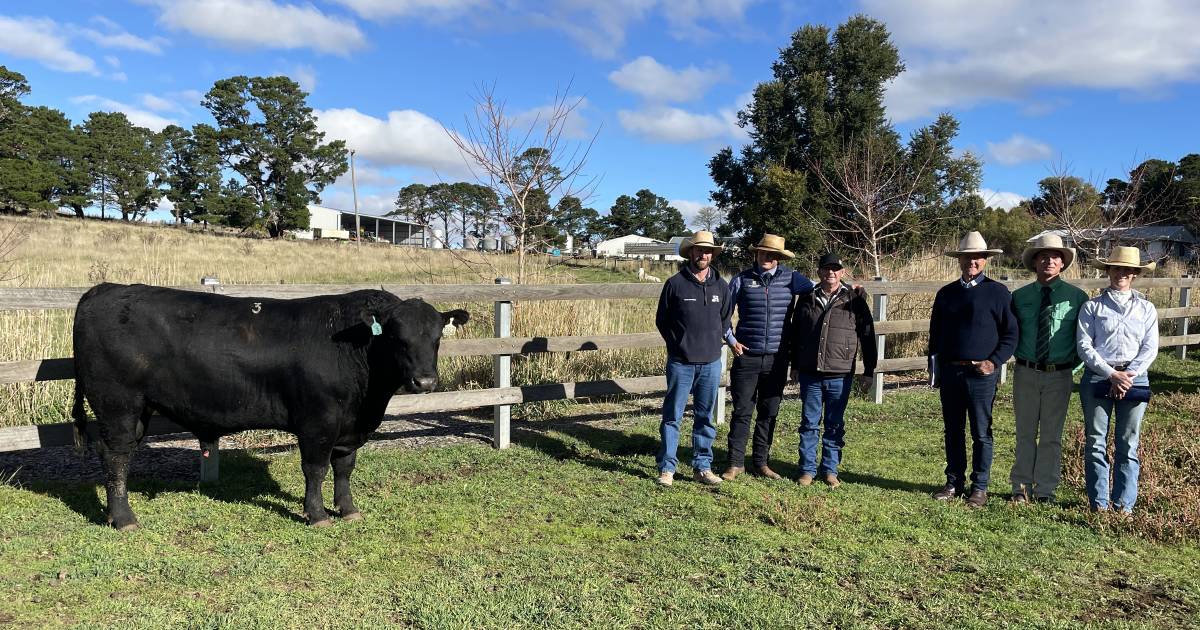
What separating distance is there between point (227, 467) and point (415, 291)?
195cm

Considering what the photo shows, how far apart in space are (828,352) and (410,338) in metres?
3.09

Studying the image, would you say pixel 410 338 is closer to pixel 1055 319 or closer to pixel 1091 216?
pixel 1055 319

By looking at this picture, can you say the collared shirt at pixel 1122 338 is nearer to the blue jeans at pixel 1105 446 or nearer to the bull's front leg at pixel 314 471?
the blue jeans at pixel 1105 446

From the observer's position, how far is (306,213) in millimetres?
55031

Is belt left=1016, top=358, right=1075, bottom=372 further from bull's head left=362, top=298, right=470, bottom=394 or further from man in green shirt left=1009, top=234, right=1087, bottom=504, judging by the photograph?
bull's head left=362, top=298, right=470, bottom=394

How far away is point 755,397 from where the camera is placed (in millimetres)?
6195

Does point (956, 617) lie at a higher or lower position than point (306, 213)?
lower

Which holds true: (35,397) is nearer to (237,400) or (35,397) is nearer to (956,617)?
(237,400)

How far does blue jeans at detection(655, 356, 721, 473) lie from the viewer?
228 inches

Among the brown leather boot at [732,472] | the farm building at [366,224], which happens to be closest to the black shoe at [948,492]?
the brown leather boot at [732,472]

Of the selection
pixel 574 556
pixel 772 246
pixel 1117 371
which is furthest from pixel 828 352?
pixel 574 556

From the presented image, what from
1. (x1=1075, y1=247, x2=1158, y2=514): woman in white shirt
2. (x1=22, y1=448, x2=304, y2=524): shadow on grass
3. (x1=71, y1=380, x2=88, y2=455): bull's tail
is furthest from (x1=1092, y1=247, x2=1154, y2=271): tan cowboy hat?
(x1=71, y1=380, x2=88, y2=455): bull's tail

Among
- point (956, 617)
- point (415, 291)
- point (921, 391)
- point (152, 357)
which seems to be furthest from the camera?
point (921, 391)

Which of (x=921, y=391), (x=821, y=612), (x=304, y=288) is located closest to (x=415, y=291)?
(x=304, y=288)
